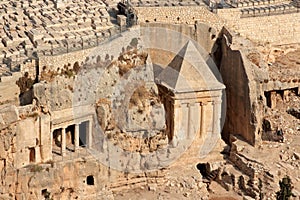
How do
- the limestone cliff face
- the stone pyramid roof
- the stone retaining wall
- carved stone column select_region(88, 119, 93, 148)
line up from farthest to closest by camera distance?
1. the stone retaining wall
2. the limestone cliff face
3. the stone pyramid roof
4. carved stone column select_region(88, 119, 93, 148)

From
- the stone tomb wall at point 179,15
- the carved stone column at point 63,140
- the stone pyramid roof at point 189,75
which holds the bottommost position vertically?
the carved stone column at point 63,140

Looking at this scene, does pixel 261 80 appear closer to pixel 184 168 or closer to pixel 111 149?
pixel 184 168

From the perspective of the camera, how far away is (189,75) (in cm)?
5878

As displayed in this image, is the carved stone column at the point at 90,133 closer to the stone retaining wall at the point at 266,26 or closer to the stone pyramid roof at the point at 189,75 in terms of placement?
the stone pyramid roof at the point at 189,75

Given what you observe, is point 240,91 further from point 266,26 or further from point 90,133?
point 90,133

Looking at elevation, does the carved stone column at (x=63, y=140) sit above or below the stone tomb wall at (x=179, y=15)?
below

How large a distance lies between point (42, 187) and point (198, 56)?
1167cm

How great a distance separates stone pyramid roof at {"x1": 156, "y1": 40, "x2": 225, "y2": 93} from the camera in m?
58.5

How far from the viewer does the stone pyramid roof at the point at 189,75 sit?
58.5 metres

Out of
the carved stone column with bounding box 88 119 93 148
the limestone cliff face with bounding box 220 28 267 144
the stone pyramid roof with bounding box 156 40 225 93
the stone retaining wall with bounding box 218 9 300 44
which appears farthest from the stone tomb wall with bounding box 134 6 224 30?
the carved stone column with bounding box 88 119 93 148

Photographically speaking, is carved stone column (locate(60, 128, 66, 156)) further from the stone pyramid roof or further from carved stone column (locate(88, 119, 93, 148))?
the stone pyramid roof

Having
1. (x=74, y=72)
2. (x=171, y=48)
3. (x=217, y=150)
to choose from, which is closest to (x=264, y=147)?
(x=217, y=150)

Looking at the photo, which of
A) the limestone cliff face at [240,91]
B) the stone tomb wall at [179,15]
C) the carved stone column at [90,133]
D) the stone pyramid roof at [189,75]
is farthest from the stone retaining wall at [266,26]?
the carved stone column at [90,133]

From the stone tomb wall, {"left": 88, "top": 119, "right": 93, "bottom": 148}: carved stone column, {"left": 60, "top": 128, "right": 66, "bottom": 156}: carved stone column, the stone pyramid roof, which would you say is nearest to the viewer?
{"left": 60, "top": 128, "right": 66, "bottom": 156}: carved stone column
